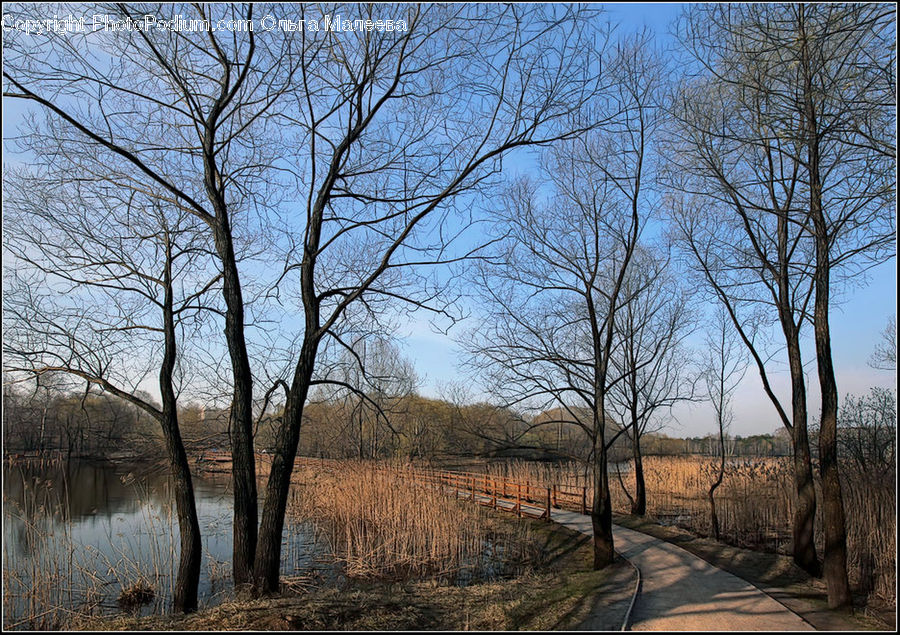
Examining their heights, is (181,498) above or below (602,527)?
above

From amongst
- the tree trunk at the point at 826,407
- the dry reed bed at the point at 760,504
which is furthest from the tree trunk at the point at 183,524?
the dry reed bed at the point at 760,504

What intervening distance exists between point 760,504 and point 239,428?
1496 centimetres

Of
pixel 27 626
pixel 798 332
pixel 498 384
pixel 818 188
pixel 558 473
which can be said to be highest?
pixel 818 188

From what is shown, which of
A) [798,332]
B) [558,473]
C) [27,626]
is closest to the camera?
[27,626]

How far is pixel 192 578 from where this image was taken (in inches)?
285

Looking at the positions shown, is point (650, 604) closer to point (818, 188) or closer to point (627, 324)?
point (818, 188)

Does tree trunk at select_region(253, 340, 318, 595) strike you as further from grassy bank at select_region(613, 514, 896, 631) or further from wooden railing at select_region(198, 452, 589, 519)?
wooden railing at select_region(198, 452, 589, 519)

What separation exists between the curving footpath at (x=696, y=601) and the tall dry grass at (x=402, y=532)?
342cm

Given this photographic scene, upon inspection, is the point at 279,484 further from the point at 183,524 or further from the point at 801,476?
the point at 801,476

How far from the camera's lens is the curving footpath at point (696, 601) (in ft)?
23.9

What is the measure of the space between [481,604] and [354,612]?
96.0 inches

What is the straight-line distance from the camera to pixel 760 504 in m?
16.3

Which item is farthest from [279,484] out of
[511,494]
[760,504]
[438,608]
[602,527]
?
[511,494]

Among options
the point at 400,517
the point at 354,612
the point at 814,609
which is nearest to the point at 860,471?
the point at 814,609
